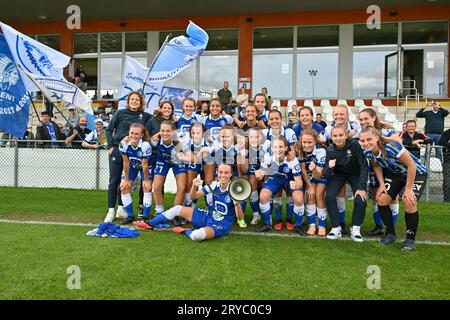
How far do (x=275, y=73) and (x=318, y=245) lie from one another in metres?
14.5

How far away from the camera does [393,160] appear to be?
5.08 meters

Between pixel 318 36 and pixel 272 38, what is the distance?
204 centimetres

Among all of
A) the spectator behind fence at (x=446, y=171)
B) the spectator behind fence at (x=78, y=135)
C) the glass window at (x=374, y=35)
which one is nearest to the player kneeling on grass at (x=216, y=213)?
the spectator behind fence at (x=446, y=171)

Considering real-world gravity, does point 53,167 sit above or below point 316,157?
below

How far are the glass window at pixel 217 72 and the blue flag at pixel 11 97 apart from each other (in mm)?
12023

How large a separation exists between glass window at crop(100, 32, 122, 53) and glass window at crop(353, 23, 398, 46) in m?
11.1

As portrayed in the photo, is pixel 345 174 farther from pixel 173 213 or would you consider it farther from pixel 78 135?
pixel 78 135

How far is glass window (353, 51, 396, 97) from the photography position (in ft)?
58.4

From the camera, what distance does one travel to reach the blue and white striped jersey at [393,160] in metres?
4.88

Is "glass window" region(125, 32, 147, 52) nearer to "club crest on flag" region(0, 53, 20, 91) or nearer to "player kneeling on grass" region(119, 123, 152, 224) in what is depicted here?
"club crest on flag" region(0, 53, 20, 91)

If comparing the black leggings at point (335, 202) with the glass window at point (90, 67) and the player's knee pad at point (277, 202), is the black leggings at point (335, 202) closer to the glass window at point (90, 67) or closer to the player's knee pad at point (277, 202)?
the player's knee pad at point (277, 202)

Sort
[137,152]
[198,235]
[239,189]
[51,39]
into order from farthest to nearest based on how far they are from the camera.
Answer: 1. [51,39]
2. [137,152]
3. [239,189]
4. [198,235]

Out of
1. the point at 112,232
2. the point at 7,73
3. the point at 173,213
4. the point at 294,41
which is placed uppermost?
the point at 294,41

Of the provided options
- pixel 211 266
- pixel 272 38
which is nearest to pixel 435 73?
pixel 272 38
